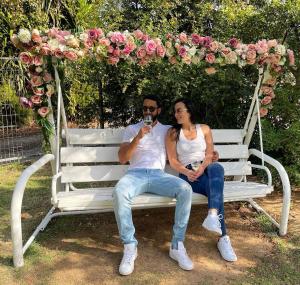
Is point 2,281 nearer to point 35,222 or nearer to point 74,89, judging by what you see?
point 35,222

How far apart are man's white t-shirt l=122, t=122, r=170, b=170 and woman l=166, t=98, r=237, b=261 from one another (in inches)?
2.9

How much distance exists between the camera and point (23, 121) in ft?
27.3

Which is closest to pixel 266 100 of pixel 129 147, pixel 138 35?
pixel 138 35

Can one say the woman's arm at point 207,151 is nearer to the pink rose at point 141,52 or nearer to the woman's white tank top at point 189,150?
the woman's white tank top at point 189,150

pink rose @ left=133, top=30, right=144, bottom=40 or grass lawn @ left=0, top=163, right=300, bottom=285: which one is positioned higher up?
pink rose @ left=133, top=30, right=144, bottom=40

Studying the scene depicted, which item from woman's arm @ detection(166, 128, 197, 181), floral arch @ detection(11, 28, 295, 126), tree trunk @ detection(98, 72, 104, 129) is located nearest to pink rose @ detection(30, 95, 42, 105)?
floral arch @ detection(11, 28, 295, 126)

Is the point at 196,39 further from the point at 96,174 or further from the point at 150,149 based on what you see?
the point at 96,174

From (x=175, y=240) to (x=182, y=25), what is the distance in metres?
6.34

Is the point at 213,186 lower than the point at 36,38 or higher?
lower

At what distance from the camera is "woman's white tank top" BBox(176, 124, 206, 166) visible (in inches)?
152

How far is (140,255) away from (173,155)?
39.5 inches

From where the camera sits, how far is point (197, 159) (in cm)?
385

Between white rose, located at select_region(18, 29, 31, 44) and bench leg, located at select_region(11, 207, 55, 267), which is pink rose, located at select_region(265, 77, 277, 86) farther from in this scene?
A: bench leg, located at select_region(11, 207, 55, 267)

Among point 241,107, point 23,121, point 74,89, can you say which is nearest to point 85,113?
point 74,89
